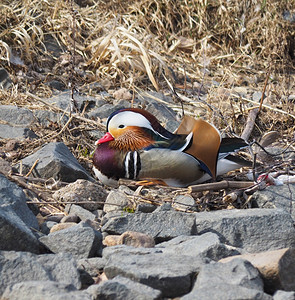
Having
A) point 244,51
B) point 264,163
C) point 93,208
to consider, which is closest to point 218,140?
point 264,163

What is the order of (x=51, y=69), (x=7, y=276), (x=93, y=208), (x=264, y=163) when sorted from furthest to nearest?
1. (x=51, y=69)
2. (x=264, y=163)
3. (x=93, y=208)
4. (x=7, y=276)

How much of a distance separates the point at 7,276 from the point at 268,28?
5953 millimetres

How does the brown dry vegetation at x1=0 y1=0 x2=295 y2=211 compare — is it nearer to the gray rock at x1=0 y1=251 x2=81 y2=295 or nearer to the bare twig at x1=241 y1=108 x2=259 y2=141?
the bare twig at x1=241 y1=108 x2=259 y2=141

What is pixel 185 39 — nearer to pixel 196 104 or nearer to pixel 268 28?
pixel 268 28

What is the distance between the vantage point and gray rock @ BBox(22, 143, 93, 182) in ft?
13.6

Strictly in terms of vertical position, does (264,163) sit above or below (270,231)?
below

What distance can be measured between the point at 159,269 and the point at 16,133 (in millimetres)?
2935

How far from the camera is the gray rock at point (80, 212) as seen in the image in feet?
11.4

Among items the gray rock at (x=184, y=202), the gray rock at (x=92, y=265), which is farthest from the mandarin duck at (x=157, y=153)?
the gray rock at (x=92, y=265)

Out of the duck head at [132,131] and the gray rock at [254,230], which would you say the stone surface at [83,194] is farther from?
the gray rock at [254,230]

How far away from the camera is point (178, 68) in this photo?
23.1ft

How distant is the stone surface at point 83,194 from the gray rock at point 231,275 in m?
1.41

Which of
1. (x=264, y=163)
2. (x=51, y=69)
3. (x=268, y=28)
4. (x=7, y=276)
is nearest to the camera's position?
(x=7, y=276)

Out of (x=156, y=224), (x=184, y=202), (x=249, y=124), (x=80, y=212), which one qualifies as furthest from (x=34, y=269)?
(x=249, y=124)
